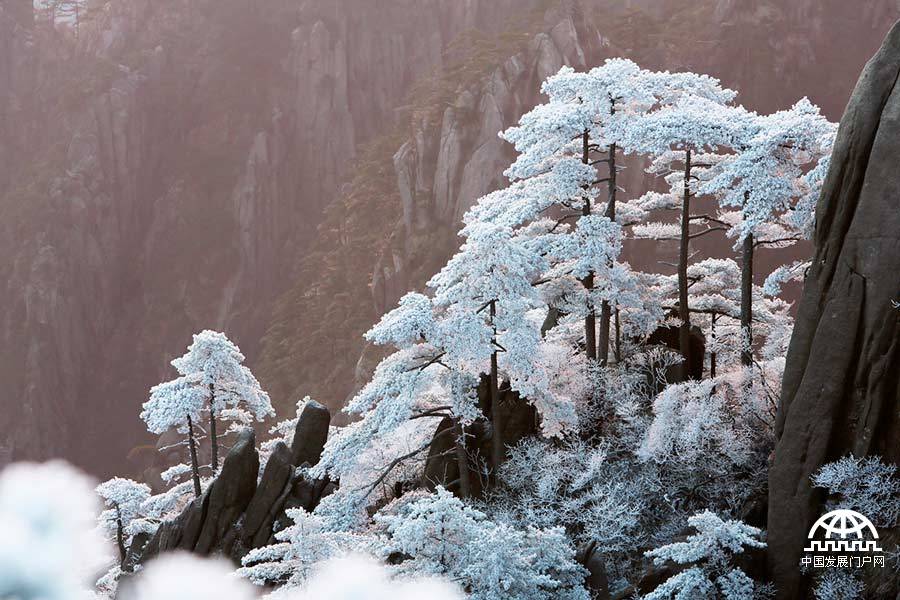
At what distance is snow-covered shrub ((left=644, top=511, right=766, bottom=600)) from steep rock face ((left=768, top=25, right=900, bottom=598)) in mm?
1641

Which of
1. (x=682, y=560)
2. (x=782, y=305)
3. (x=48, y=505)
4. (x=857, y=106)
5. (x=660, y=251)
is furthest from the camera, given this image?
(x=660, y=251)

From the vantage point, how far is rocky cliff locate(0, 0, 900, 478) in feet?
228

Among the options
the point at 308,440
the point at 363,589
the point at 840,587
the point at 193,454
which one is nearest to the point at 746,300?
the point at 840,587

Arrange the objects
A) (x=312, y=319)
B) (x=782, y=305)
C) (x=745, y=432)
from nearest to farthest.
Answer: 1. (x=745, y=432)
2. (x=782, y=305)
3. (x=312, y=319)

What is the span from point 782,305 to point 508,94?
127 feet

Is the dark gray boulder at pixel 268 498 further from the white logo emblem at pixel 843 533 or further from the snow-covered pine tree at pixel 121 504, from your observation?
the white logo emblem at pixel 843 533

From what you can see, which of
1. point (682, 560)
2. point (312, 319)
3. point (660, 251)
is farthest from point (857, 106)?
point (312, 319)

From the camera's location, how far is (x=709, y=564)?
1786 cm

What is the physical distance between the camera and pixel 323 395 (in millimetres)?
68375

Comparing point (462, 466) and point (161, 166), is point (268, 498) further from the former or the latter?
point (161, 166)

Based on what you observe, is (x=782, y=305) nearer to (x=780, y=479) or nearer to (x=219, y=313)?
(x=780, y=479)

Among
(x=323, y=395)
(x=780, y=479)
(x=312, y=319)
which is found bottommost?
(x=780, y=479)

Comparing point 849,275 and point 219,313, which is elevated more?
point 219,313

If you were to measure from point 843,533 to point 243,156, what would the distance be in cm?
7819
